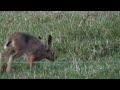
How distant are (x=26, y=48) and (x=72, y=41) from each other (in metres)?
2.25

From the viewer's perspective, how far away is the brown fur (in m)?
10.6

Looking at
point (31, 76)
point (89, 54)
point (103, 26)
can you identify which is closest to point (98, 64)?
point (89, 54)

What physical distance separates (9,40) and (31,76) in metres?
1.05

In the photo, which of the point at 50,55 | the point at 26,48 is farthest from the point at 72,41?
the point at 26,48

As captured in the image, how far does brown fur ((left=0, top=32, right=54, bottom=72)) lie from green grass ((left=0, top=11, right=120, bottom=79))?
0.16 m

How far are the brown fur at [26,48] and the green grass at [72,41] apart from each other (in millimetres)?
160

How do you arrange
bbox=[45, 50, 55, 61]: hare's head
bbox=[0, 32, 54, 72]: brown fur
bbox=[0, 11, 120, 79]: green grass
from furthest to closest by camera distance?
1. bbox=[45, 50, 55, 61]: hare's head
2. bbox=[0, 32, 54, 72]: brown fur
3. bbox=[0, 11, 120, 79]: green grass

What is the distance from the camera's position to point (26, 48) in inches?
426

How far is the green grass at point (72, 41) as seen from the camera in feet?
33.8

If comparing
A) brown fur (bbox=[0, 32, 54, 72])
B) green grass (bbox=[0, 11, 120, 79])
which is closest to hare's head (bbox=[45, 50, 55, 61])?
brown fur (bbox=[0, 32, 54, 72])

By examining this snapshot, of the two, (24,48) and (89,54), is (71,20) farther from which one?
(24,48)

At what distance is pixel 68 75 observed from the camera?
10.1 m

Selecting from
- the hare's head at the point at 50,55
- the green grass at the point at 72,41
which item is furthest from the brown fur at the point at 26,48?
the green grass at the point at 72,41

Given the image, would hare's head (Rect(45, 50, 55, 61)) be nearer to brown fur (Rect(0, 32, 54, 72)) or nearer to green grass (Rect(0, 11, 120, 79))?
brown fur (Rect(0, 32, 54, 72))
